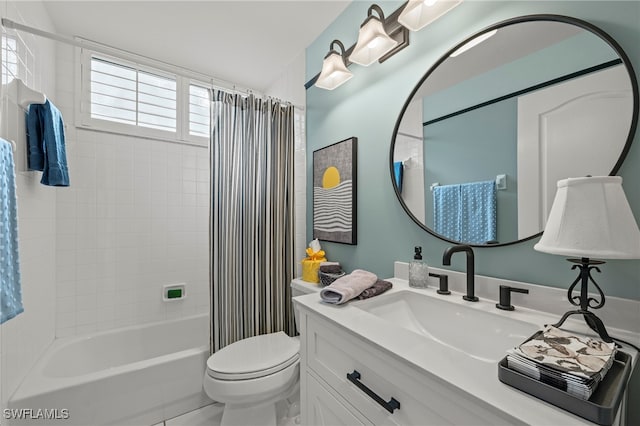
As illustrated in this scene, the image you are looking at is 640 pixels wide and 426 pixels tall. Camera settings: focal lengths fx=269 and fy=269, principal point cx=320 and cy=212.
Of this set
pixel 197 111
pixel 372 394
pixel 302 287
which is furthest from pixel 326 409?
pixel 197 111

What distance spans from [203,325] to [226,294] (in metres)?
0.94

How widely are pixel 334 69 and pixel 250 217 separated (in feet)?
3.25

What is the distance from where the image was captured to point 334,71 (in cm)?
149

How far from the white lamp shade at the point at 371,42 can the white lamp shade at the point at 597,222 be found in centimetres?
97

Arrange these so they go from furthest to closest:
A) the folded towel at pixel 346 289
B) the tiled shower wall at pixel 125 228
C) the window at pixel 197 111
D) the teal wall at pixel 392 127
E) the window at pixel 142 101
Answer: the window at pixel 197 111, the window at pixel 142 101, the tiled shower wall at pixel 125 228, the folded towel at pixel 346 289, the teal wall at pixel 392 127

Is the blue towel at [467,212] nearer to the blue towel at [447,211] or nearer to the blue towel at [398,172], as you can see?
the blue towel at [447,211]

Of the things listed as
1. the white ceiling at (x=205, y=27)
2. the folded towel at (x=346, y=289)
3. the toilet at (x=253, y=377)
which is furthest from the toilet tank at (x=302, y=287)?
the white ceiling at (x=205, y=27)

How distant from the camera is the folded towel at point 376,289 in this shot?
103 centimetres

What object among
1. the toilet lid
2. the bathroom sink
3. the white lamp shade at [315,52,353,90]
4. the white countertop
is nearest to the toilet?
the toilet lid

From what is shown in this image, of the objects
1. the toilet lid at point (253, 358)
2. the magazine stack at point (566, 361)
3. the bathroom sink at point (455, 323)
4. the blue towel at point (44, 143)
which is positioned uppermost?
the blue towel at point (44, 143)

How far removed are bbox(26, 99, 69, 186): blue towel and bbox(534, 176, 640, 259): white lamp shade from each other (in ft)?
6.63

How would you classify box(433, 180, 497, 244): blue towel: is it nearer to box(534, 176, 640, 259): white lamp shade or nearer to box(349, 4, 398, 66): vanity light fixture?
box(534, 176, 640, 259): white lamp shade

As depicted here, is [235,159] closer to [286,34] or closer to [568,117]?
[286,34]

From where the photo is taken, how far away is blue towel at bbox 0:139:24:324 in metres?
0.87
